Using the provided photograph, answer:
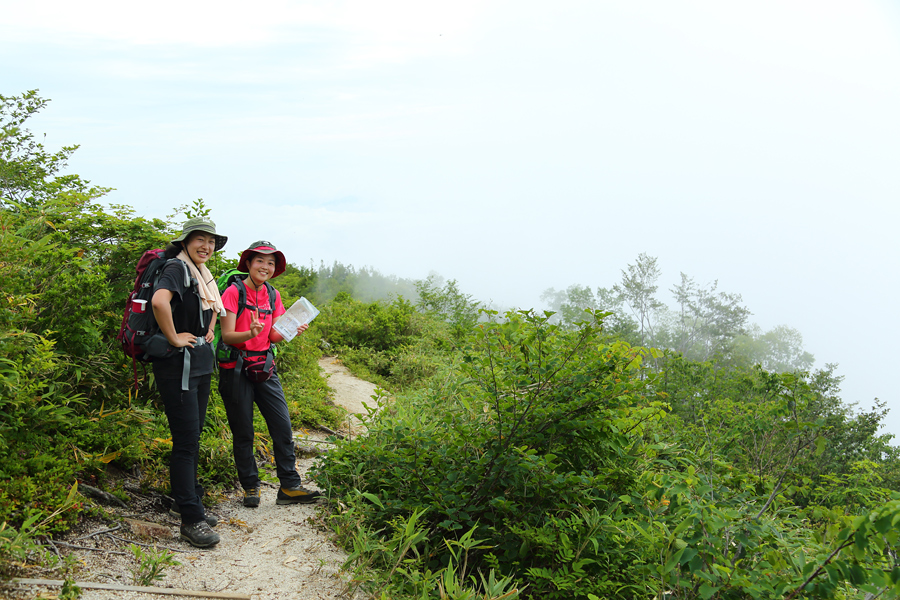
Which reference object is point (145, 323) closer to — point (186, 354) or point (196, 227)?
point (186, 354)

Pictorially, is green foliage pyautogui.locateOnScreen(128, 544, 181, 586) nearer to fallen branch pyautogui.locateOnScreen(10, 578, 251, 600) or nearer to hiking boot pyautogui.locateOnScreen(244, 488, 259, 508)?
fallen branch pyautogui.locateOnScreen(10, 578, 251, 600)

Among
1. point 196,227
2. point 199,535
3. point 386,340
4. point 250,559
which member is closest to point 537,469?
point 250,559

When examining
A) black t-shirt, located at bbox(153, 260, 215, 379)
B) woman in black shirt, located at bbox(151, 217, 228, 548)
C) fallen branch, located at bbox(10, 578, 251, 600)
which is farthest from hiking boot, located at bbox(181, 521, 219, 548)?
black t-shirt, located at bbox(153, 260, 215, 379)

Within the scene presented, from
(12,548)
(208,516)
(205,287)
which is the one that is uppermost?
(205,287)

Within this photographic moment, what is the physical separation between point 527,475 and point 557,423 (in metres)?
0.41

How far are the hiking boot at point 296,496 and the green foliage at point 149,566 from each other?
1434mm

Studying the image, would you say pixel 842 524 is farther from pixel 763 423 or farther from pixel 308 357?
pixel 308 357

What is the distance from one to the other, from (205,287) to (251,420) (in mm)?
1266

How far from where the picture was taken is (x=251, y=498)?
15.5 ft

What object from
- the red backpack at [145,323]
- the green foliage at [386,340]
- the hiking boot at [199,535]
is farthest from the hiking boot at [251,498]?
the green foliage at [386,340]

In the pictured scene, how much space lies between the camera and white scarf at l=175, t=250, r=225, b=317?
3.90 m

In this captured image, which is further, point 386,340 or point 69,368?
point 386,340

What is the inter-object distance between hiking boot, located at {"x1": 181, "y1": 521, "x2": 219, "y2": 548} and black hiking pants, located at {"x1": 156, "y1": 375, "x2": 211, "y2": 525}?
0.04 m

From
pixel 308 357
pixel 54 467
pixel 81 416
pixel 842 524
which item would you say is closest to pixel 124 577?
pixel 54 467
